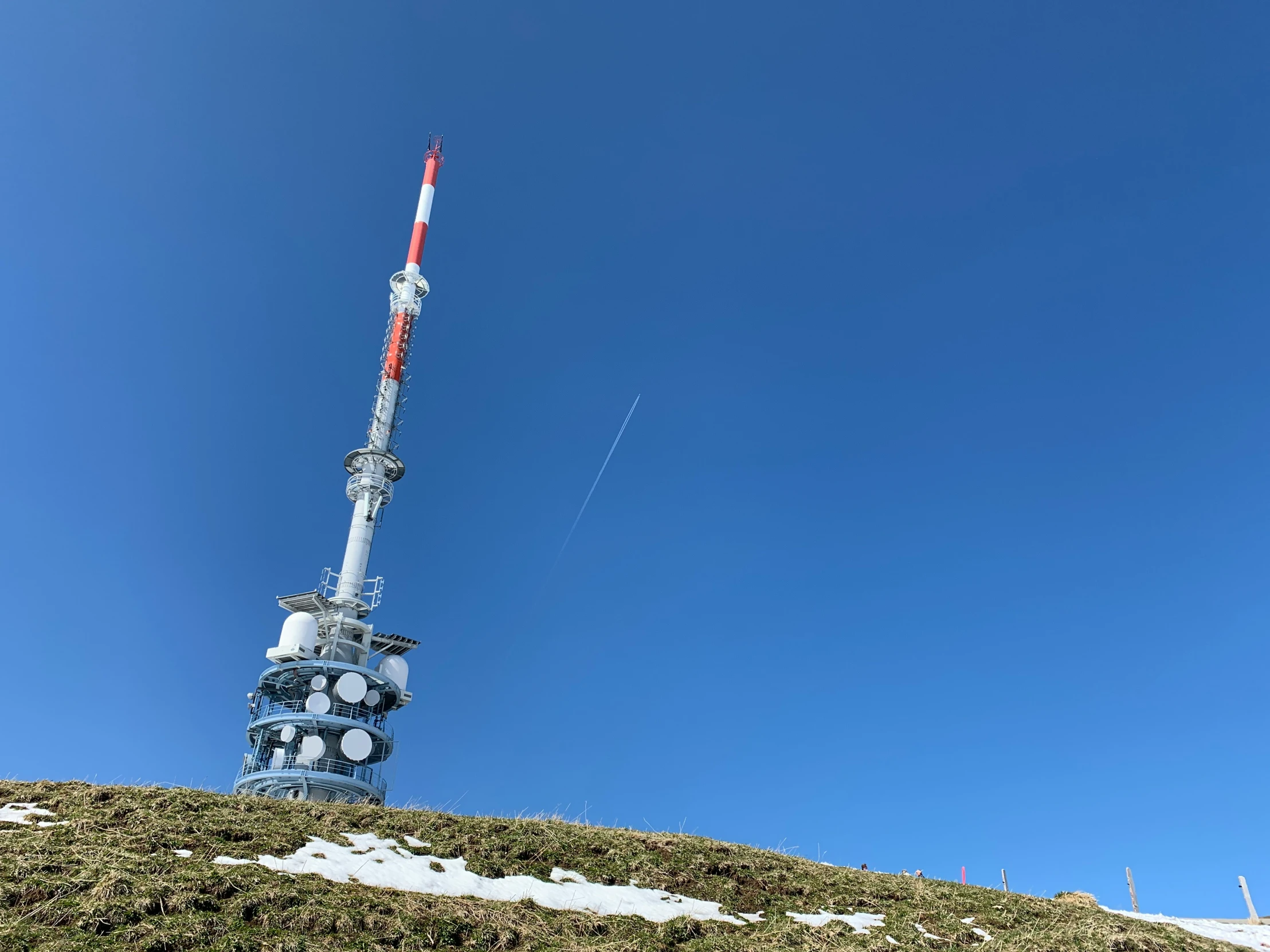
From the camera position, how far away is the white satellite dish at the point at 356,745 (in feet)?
177

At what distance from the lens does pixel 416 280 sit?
7281cm

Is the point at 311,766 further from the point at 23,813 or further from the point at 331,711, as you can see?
the point at 23,813

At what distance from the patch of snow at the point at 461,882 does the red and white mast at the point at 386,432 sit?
141 feet

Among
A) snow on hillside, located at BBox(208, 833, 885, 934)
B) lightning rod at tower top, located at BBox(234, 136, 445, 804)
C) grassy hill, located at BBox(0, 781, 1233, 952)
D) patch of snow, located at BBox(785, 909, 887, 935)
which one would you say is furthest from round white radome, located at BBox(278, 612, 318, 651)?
patch of snow, located at BBox(785, 909, 887, 935)

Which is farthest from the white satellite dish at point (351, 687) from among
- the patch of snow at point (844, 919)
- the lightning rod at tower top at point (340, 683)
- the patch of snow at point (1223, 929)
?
the patch of snow at point (1223, 929)

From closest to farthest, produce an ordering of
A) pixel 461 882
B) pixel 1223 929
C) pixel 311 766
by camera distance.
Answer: pixel 461 882 → pixel 1223 929 → pixel 311 766

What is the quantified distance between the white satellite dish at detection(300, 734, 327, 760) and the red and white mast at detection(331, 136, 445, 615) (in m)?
10.4

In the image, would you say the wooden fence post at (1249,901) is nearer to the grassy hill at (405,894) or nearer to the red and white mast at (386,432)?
the grassy hill at (405,894)

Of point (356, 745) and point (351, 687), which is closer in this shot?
point (356, 745)

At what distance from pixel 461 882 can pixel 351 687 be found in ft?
127

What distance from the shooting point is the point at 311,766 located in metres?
52.5

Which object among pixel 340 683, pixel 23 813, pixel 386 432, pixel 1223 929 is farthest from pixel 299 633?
pixel 1223 929

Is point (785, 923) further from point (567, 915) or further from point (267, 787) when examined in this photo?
point (267, 787)

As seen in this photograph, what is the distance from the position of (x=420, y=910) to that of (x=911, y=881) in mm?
15387
